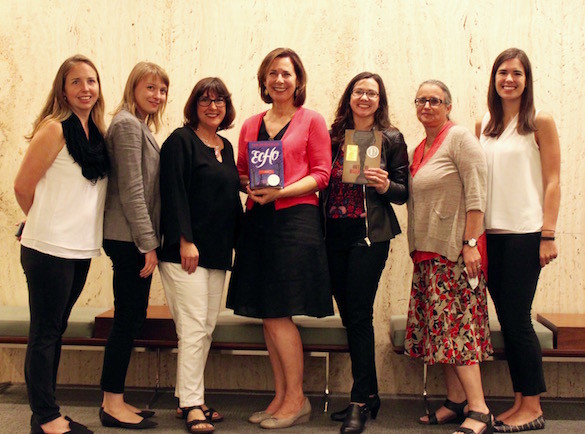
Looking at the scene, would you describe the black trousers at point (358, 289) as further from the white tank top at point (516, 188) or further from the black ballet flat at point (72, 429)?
the black ballet flat at point (72, 429)

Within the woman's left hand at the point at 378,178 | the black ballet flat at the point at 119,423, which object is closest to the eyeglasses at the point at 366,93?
the woman's left hand at the point at 378,178

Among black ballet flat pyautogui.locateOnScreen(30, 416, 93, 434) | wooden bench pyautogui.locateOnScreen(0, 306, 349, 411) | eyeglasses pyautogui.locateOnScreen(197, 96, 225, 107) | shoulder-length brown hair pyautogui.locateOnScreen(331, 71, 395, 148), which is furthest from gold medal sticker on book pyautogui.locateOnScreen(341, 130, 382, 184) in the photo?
black ballet flat pyautogui.locateOnScreen(30, 416, 93, 434)

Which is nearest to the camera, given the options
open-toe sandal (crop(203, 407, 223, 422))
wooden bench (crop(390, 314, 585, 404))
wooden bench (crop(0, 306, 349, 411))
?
open-toe sandal (crop(203, 407, 223, 422))

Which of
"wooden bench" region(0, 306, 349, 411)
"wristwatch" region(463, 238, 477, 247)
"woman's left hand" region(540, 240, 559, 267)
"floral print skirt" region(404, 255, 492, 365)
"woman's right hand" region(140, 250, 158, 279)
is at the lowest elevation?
"wooden bench" region(0, 306, 349, 411)

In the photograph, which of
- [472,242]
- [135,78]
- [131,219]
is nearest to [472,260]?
[472,242]

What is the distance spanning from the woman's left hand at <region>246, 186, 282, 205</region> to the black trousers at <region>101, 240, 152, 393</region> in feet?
1.92

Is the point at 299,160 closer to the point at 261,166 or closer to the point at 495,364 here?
the point at 261,166

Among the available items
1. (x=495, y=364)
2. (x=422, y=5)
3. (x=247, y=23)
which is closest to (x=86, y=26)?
(x=247, y=23)

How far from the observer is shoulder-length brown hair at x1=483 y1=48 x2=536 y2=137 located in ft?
9.77

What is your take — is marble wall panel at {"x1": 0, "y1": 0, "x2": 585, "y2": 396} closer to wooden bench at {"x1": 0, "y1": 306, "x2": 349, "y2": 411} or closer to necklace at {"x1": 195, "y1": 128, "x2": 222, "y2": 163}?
wooden bench at {"x1": 0, "y1": 306, "x2": 349, "y2": 411}

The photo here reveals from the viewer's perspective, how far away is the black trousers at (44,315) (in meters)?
2.64

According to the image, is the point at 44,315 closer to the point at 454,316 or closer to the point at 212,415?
the point at 212,415

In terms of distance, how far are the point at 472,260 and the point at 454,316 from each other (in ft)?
0.89

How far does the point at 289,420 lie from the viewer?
3053 millimetres
